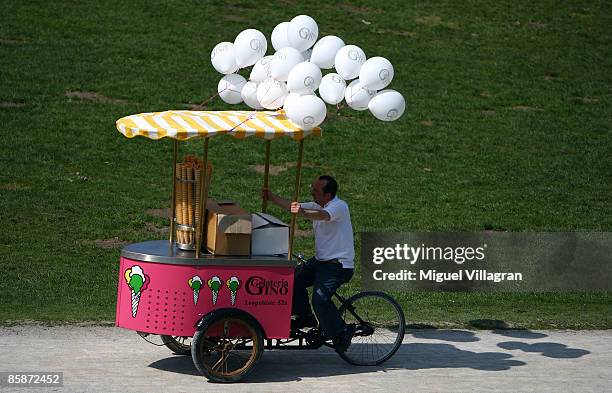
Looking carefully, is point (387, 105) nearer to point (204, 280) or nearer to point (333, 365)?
point (204, 280)

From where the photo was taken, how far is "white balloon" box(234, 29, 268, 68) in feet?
34.7

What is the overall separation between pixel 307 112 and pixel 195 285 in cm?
187

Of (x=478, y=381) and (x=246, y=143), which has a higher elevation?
(x=246, y=143)

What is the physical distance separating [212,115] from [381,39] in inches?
679

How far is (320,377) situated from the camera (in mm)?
9812

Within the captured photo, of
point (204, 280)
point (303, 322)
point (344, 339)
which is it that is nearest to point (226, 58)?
point (204, 280)

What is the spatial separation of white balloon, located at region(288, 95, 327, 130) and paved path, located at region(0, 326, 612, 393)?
2378 millimetres

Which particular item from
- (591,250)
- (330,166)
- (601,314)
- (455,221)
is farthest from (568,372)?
(330,166)

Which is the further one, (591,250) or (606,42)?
(606,42)

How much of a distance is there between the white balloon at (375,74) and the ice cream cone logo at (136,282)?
9.14 feet

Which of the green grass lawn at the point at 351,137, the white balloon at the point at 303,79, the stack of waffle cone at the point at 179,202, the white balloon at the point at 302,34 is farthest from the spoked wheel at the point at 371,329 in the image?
the white balloon at the point at 302,34

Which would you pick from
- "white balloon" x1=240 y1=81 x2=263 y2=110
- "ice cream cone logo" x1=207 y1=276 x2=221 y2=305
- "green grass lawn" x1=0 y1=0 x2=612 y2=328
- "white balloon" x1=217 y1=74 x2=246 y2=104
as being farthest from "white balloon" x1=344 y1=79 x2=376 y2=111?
"green grass lawn" x1=0 y1=0 x2=612 y2=328

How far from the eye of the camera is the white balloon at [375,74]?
1000 cm

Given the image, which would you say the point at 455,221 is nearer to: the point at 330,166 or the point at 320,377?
the point at 330,166
